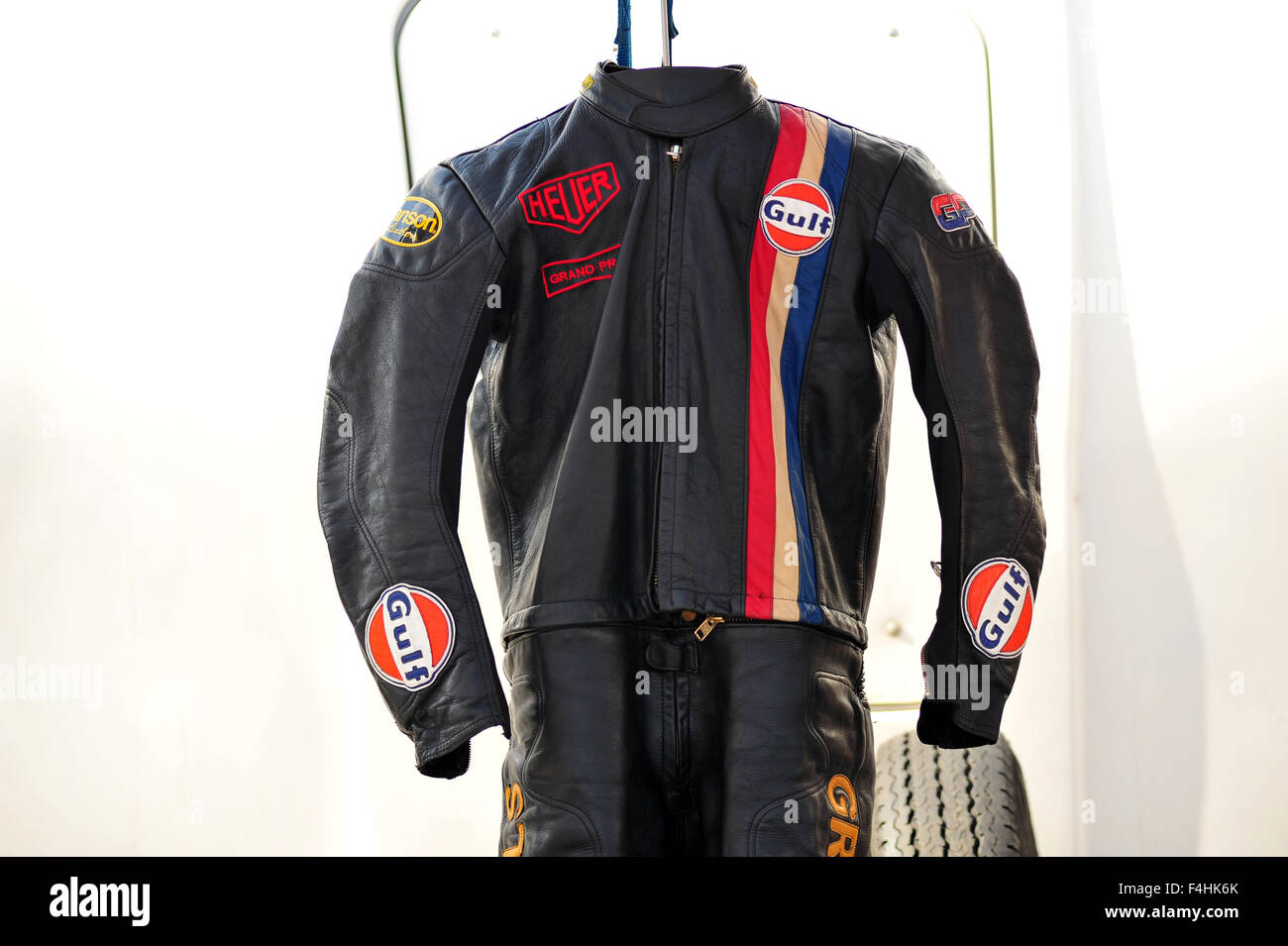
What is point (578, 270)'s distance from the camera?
131cm

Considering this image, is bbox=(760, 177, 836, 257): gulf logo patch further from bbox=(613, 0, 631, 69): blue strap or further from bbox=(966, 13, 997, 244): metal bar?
bbox=(966, 13, 997, 244): metal bar

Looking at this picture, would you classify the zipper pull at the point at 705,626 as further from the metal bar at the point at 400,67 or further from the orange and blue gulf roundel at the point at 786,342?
the metal bar at the point at 400,67

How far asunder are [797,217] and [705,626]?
1.42ft

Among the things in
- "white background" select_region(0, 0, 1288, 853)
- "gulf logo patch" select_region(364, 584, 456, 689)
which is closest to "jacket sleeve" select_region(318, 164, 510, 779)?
"gulf logo patch" select_region(364, 584, 456, 689)

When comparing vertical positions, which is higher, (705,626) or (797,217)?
(797,217)

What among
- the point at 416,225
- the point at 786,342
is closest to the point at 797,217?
the point at 786,342

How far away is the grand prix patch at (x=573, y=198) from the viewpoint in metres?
1.31

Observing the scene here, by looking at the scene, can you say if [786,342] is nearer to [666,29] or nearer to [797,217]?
[797,217]

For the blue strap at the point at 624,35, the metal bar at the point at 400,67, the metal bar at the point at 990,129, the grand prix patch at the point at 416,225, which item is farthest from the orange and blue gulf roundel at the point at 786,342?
the metal bar at the point at 400,67

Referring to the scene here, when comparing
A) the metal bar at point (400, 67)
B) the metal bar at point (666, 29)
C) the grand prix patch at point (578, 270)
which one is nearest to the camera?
the grand prix patch at point (578, 270)

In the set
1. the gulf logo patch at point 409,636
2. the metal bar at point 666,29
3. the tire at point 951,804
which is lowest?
the tire at point 951,804

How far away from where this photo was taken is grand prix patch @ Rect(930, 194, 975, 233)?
133cm

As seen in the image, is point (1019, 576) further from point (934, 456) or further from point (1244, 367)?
point (1244, 367)

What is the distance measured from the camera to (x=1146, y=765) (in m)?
1.90
